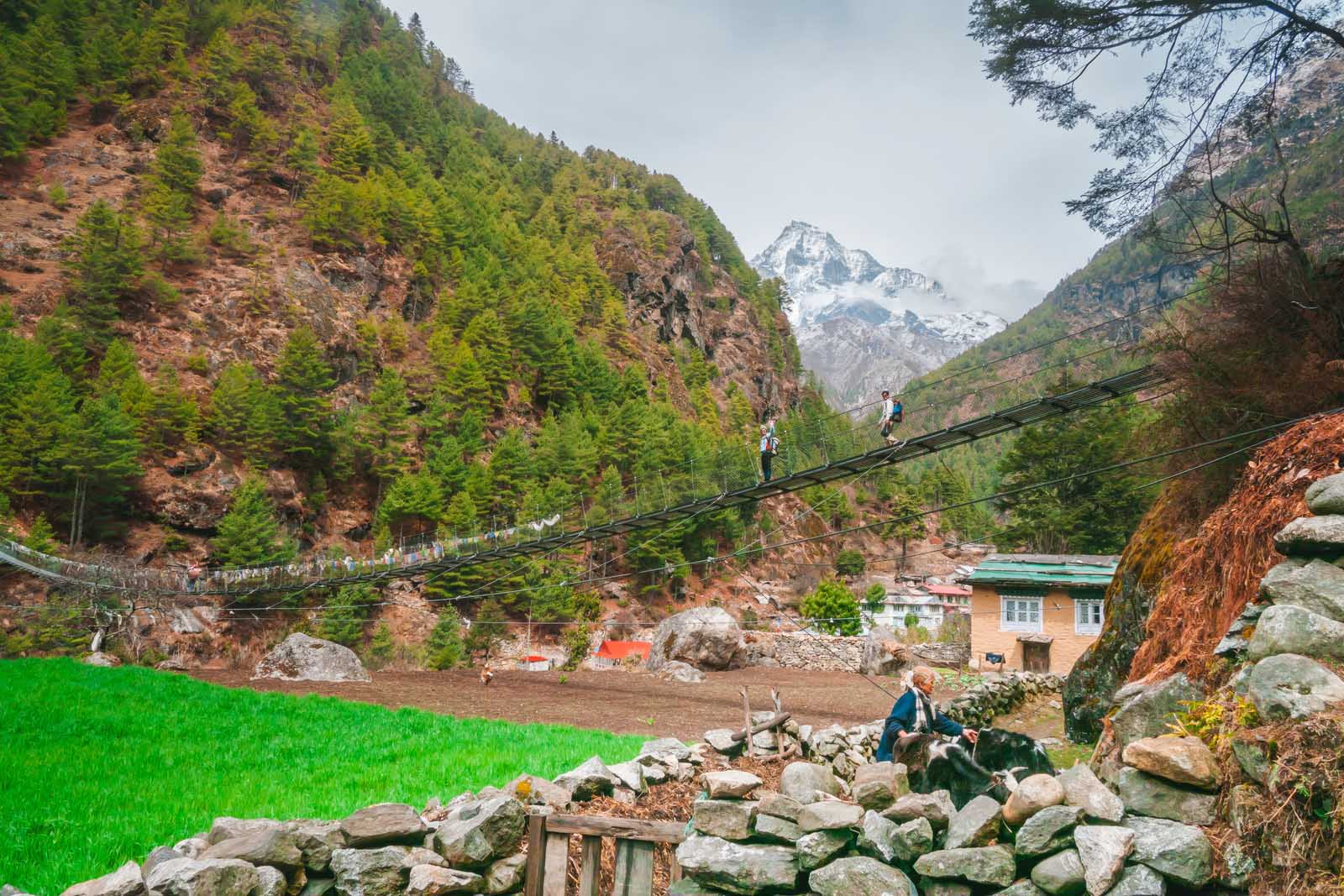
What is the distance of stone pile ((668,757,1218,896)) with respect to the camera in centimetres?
298

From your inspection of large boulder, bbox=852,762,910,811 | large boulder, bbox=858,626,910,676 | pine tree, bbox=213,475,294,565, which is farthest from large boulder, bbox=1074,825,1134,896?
pine tree, bbox=213,475,294,565

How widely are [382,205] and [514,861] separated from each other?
2223 inches

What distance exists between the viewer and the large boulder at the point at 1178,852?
9.59 ft

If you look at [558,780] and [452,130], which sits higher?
[452,130]

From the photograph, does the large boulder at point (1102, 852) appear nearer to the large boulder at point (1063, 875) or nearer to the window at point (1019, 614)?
the large boulder at point (1063, 875)

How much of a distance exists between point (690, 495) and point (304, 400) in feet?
95.8

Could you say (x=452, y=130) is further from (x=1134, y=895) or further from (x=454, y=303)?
(x=1134, y=895)

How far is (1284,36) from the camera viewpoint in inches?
313

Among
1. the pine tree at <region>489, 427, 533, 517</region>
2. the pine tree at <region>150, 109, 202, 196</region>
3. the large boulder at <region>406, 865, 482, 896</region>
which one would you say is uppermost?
the pine tree at <region>150, 109, 202, 196</region>

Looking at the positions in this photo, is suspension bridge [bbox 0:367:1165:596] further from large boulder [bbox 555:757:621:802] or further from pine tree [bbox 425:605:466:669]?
large boulder [bbox 555:757:621:802]

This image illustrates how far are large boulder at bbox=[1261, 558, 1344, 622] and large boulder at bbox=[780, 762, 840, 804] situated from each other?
2.75 metres

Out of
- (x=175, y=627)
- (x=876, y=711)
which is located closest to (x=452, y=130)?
(x=175, y=627)

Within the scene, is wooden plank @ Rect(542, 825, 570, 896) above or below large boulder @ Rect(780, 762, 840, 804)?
below

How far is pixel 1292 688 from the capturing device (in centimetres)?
316
